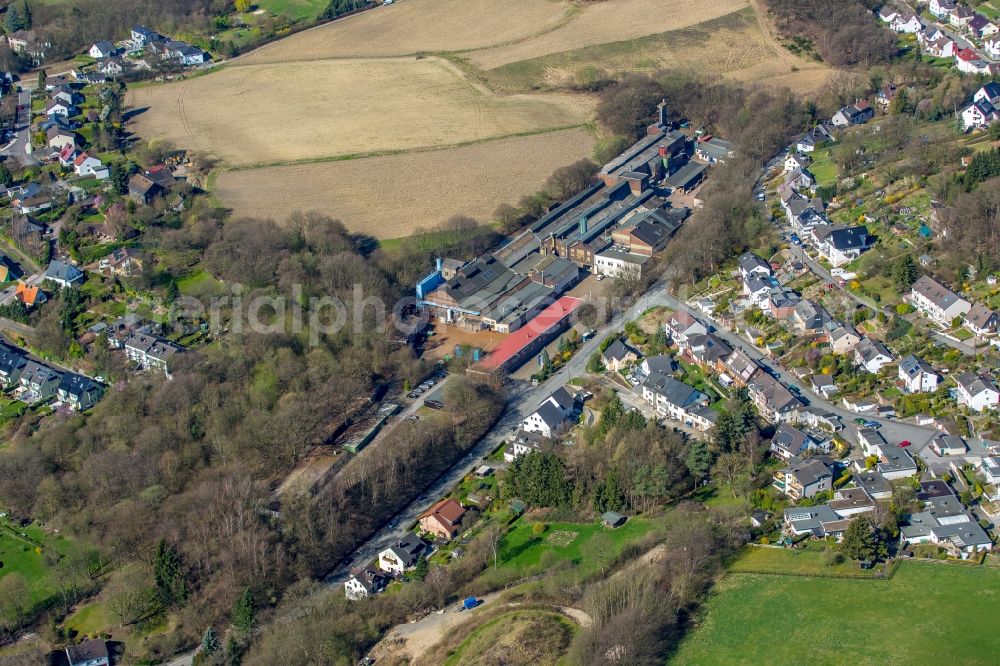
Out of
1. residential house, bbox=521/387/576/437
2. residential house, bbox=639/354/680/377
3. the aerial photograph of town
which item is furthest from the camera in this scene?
residential house, bbox=639/354/680/377

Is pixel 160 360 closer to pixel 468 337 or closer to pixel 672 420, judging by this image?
pixel 468 337

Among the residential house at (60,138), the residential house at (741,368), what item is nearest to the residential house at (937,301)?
the residential house at (741,368)

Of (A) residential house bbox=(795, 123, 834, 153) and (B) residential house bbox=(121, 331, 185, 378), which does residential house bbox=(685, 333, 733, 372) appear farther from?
(B) residential house bbox=(121, 331, 185, 378)

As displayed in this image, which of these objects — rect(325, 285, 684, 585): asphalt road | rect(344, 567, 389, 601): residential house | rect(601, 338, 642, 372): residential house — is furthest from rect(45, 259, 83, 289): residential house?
rect(601, 338, 642, 372): residential house

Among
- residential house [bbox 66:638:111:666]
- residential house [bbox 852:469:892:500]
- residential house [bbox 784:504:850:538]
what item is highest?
residential house [bbox 852:469:892:500]

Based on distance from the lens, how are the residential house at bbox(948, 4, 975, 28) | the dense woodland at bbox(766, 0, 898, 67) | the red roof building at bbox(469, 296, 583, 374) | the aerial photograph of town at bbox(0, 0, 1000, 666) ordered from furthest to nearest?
the residential house at bbox(948, 4, 975, 28)
the dense woodland at bbox(766, 0, 898, 67)
the red roof building at bbox(469, 296, 583, 374)
the aerial photograph of town at bbox(0, 0, 1000, 666)

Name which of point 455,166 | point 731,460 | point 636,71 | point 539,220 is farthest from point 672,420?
point 636,71
